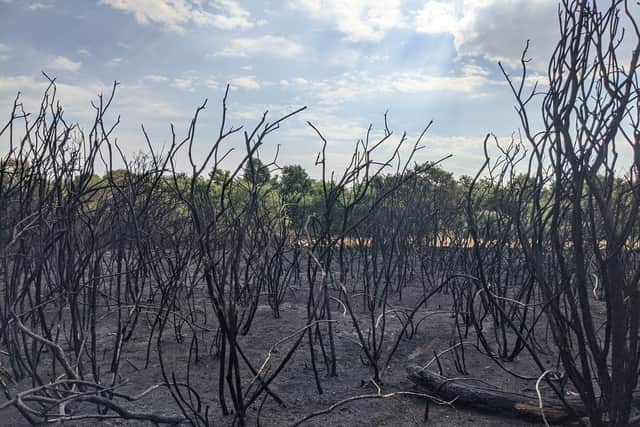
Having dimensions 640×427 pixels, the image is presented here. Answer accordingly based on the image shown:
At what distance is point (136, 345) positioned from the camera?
3.44m

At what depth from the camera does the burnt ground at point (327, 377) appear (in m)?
2.33

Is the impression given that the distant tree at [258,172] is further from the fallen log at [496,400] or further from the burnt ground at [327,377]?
the fallen log at [496,400]

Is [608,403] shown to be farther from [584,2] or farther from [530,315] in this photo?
[530,315]

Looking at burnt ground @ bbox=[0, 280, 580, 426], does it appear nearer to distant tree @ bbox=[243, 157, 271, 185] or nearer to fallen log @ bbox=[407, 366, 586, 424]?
fallen log @ bbox=[407, 366, 586, 424]

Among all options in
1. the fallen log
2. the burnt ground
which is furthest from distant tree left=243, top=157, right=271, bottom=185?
the fallen log

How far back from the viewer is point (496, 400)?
2.40 meters

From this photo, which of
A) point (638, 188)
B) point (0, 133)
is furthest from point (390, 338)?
point (0, 133)

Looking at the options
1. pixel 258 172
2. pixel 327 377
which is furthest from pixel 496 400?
pixel 258 172

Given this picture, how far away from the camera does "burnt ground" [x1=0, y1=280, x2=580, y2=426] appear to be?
2.33 metres

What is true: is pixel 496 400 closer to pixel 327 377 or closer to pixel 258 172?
pixel 327 377

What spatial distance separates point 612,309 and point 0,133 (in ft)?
9.03

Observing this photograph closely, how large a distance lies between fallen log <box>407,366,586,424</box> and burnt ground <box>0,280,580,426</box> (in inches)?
1.5

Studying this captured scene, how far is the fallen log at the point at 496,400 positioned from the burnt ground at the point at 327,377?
0.04 meters

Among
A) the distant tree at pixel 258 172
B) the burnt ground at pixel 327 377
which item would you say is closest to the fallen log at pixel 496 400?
the burnt ground at pixel 327 377
